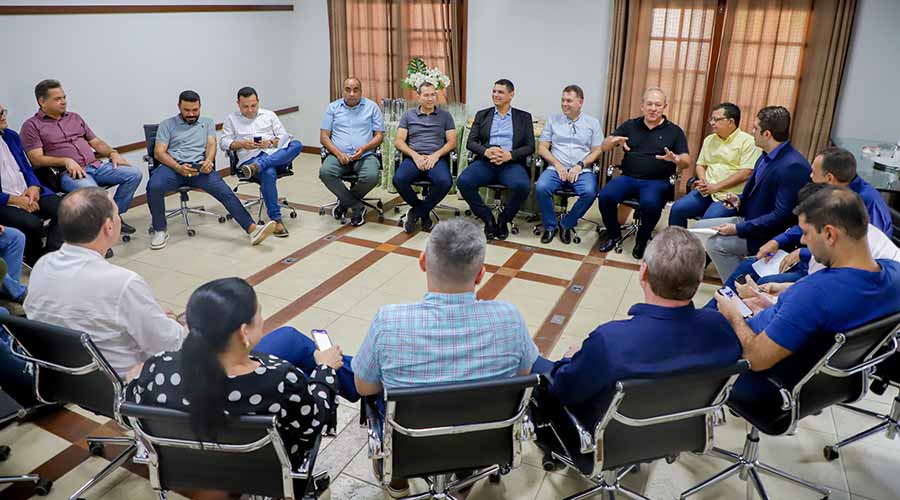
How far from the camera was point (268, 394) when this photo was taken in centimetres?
176

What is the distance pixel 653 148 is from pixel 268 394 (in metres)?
4.01

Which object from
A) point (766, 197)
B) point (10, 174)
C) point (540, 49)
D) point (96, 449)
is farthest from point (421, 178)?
Result: point (96, 449)

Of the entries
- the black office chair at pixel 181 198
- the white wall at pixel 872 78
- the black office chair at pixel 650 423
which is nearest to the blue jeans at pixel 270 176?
the black office chair at pixel 181 198

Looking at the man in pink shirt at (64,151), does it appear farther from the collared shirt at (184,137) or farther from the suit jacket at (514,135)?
the suit jacket at (514,135)

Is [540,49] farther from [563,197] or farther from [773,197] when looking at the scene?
[773,197]

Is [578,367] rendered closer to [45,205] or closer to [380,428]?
[380,428]

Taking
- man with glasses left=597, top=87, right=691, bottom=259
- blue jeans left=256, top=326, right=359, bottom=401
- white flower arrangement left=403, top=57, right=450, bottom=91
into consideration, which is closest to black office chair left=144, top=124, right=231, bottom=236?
white flower arrangement left=403, top=57, right=450, bottom=91

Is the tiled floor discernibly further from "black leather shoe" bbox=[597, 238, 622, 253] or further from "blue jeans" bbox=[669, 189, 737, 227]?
"blue jeans" bbox=[669, 189, 737, 227]

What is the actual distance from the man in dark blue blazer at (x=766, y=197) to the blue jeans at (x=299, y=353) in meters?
2.64

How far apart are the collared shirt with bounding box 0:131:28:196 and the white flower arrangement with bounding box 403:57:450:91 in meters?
3.12

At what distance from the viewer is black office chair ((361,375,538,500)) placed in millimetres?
1726

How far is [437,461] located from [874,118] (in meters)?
5.52

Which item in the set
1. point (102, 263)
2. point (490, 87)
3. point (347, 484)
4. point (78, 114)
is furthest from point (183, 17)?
point (347, 484)

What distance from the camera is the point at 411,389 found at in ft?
5.52
